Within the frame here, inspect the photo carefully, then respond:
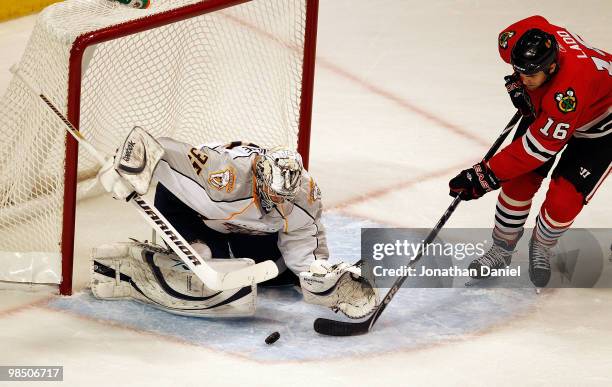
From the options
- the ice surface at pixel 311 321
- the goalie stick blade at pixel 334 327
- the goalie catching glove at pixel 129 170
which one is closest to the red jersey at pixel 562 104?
the ice surface at pixel 311 321

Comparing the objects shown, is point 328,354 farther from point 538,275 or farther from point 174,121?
point 174,121

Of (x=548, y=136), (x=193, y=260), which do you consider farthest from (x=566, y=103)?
(x=193, y=260)

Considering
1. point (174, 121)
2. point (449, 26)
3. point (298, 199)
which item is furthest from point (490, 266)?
point (449, 26)

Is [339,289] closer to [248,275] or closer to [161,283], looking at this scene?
[248,275]

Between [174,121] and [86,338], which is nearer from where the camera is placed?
[86,338]

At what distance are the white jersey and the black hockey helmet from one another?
697 mm

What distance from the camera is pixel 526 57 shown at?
3.67 meters

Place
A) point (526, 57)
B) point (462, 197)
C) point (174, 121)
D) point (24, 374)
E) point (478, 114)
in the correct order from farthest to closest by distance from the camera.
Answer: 1. point (478, 114)
2. point (174, 121)
3. point (462, 197)
4. point (526, 57)
5. point (24, 374)

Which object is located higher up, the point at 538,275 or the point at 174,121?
the point at 174,121

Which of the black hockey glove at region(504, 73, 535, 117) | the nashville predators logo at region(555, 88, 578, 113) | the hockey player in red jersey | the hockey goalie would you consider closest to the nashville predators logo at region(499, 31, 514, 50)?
the hockey player in red jersey

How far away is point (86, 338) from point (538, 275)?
4.84 feet

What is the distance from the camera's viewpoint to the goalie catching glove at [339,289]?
3.72m

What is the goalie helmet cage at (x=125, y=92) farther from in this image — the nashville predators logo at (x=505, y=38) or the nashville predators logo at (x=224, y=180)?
the nashville predators logo at (x=505, y=38)

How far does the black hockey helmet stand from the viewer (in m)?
3.65
